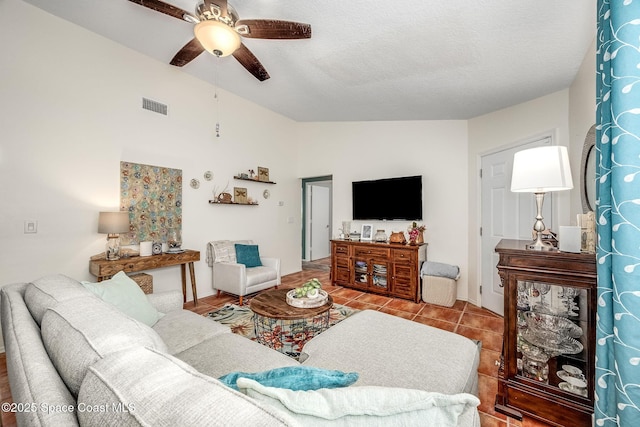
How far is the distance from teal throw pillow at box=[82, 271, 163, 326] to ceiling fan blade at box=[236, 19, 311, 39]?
197cm

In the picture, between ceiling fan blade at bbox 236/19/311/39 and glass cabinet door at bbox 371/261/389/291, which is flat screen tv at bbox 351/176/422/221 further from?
ceiling fan blade at bbox 236/19/311/39

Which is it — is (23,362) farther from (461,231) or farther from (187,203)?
(461,231)

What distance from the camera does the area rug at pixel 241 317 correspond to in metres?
2.80

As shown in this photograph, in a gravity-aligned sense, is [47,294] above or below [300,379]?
above

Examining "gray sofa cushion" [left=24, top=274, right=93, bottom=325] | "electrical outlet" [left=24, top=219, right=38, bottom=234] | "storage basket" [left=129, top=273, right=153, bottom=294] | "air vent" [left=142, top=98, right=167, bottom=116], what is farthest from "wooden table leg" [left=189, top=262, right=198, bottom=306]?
"gray sofa cushion" [left=24, top=274, right=93, bottom=325]

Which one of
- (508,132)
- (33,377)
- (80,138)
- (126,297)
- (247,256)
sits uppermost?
(508,132)

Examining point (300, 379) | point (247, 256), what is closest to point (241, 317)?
point (247, 256)

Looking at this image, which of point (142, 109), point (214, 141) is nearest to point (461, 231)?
point (214, 141)

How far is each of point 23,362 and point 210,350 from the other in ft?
2.86

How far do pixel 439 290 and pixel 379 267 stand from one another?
0.89 m

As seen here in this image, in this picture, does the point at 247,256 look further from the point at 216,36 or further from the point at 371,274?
the point at 216,36

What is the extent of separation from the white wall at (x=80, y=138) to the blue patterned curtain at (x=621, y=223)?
401 cm

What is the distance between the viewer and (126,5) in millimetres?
2395

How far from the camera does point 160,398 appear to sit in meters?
0.53
